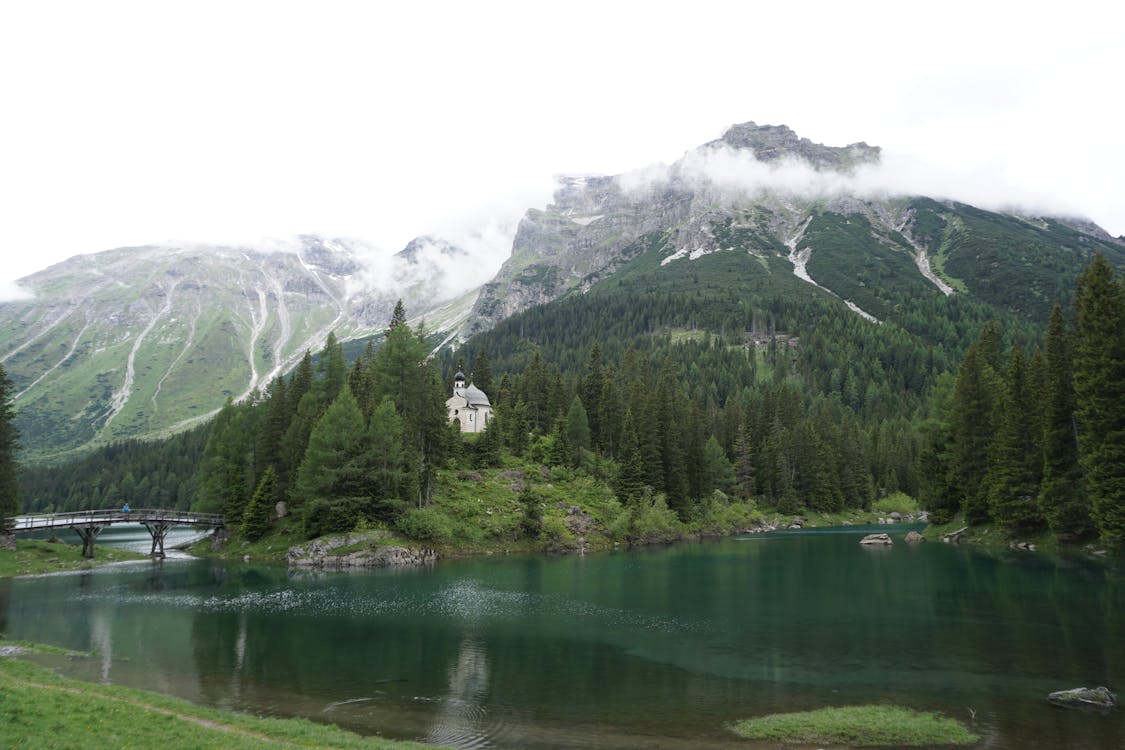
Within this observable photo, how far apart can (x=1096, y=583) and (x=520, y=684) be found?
135 ft

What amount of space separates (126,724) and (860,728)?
855 inches

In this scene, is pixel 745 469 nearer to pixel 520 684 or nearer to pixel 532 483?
pixel 532 483

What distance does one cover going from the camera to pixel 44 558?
6481 centimetres

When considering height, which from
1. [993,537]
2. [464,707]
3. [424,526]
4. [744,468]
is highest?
[744,468]

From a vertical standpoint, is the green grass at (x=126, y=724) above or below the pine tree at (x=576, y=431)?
below

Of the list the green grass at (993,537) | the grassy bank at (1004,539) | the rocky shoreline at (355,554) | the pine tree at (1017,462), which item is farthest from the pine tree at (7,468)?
the green grass at (993,537)

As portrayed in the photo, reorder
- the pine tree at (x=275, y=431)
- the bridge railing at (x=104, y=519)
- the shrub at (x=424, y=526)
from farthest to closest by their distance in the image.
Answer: the pine tree at (x=275, y=431) → the shrub at (x=424, y=526) → the bridge railing at (x=104, y=519)

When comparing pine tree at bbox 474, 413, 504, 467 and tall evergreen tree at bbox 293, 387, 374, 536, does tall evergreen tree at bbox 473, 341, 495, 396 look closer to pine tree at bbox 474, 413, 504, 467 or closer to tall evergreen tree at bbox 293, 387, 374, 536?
pine tree at bbox 474, 413, 504, 467

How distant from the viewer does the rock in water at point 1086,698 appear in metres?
21.3

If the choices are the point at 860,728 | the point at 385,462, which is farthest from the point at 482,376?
the point at 860,728

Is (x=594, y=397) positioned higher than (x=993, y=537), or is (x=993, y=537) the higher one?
(x=594, y=397)

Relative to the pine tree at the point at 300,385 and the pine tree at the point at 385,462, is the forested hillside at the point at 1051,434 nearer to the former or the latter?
the pine tree at the point at 385,462

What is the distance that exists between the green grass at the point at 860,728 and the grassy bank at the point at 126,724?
1134 centimetres

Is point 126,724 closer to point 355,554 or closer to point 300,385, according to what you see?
point 355,554
